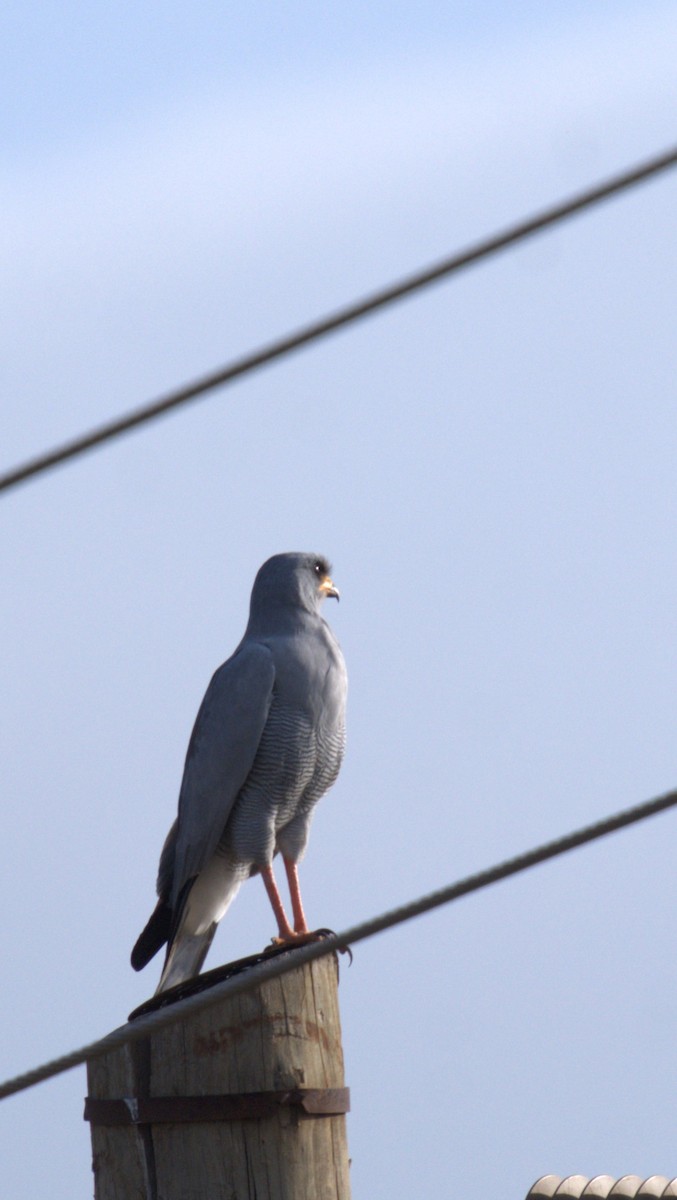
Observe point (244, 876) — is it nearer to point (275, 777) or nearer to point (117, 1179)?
point (275, 777)

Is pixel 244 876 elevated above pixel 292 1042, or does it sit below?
above

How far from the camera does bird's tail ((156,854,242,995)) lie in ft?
19.5

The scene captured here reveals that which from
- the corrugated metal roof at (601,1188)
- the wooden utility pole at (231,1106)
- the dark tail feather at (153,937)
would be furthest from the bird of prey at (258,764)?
the wooden utility pole at (231,1106)

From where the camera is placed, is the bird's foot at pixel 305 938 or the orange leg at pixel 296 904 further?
the orange leg at pixel 296 904

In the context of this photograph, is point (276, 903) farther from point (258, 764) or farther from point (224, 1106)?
point (224, 1106)

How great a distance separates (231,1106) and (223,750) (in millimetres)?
3408

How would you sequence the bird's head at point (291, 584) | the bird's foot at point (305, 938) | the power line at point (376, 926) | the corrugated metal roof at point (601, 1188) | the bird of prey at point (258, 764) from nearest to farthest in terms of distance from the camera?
1. the power line at point (376, 926)
2. the bird's foot at point (305, 938)
3. the corrugated metal roof at point (601, 1188)
4. the bird of prey at point (258, 764)
5. the bird's head at point (291, 584)

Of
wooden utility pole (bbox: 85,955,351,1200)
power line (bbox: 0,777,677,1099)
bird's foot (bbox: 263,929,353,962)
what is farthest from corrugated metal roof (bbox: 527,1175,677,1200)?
power line (bbox: 0,777,677,1099)

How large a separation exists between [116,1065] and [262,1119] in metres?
0.35

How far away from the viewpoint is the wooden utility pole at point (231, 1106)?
10.3 feet

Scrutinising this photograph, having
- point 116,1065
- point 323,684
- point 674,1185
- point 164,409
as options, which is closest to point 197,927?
point 323,684

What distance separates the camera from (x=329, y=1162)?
126 inches

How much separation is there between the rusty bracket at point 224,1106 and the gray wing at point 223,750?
303 cm

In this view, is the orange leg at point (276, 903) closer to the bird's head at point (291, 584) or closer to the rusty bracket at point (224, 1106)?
the bird's head at point (291, 584)
